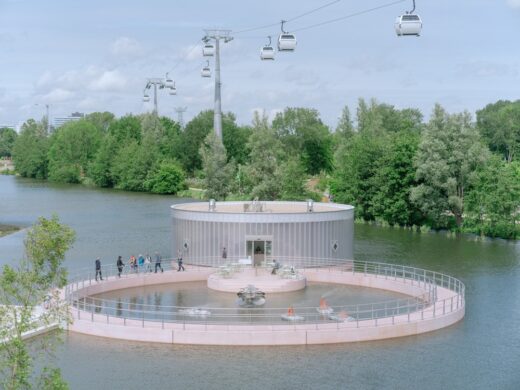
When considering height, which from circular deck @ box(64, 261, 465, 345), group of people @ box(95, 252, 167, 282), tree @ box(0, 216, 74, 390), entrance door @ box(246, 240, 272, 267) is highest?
tree @ box(0, 216, 74, 390)

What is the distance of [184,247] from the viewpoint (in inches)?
1602

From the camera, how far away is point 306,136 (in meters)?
112

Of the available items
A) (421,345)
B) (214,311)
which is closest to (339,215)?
(214,311)

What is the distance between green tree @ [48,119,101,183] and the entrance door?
323ft

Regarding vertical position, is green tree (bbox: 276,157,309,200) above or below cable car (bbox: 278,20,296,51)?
below

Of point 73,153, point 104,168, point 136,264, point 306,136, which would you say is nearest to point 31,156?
point 73,153

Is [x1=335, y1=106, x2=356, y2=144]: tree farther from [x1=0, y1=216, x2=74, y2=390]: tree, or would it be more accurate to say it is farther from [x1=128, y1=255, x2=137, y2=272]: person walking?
[x1=0, y1=216, x2=74, y2=390]: tree

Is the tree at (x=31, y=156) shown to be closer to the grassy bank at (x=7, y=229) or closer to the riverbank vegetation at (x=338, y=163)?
the riverbank vegetation at (x=338, y=163)

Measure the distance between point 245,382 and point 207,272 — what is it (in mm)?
16156

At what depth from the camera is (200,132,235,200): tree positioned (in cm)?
8369

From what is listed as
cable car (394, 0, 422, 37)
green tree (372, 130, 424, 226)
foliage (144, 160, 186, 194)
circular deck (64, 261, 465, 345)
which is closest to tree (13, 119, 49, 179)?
foliage (144, 160, 186, 194)

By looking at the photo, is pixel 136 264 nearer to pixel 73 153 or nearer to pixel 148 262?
pixel 148 262

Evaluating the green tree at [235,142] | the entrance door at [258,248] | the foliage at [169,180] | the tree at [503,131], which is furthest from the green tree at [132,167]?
the entrance door at [258,248]

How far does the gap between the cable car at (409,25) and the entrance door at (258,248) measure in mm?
16244
